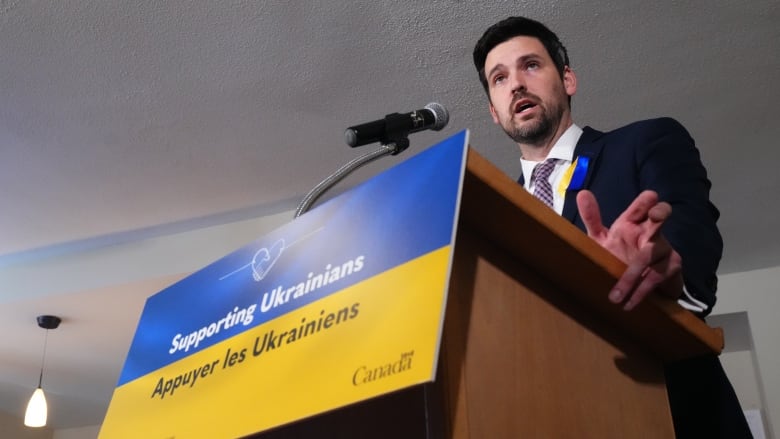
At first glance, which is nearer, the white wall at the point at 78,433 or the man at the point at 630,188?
the man at the point at 630,188

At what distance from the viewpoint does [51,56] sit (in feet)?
8.49

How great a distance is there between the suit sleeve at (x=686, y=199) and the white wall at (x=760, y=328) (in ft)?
10.2

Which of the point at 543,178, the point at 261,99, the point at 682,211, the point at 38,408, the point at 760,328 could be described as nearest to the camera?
the point at 682,211

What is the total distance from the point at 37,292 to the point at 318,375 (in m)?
3.70

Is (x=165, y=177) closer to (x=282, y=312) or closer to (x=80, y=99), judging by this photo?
(x=80, y=99)

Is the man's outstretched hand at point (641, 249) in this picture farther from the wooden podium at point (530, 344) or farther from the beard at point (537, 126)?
the beard at point (537, 126)

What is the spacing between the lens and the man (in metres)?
0.72

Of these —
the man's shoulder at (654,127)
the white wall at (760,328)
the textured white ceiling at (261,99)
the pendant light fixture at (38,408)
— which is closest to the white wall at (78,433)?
the pendant light fixture at (38,408)

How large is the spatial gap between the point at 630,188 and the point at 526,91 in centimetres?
39

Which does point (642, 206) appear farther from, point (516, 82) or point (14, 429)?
point (14, 429)

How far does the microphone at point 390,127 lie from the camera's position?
109cm

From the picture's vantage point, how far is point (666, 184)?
0.97 meters

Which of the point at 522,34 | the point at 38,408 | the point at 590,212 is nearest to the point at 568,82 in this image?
the point at 522,34

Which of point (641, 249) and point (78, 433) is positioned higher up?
point (78, 433)
